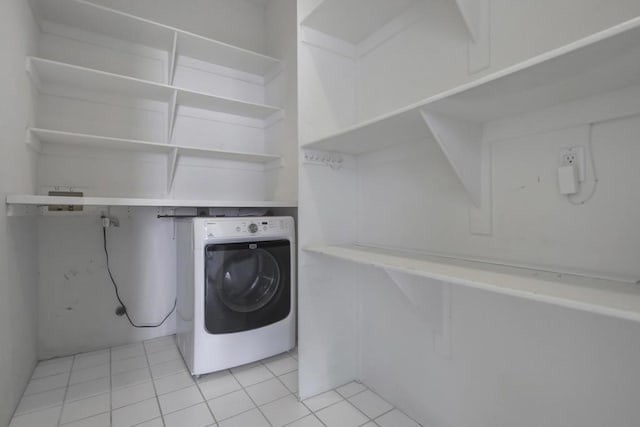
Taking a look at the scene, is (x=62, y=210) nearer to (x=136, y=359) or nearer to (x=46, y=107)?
(x=46, y=107)

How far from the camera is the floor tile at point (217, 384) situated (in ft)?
5.26

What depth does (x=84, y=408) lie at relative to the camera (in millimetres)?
1461

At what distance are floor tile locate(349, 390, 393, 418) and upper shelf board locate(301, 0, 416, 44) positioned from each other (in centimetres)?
194

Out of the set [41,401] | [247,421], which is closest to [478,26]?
[247,421]

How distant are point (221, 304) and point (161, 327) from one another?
3.00ft

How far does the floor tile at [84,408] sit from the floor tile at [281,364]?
84cm

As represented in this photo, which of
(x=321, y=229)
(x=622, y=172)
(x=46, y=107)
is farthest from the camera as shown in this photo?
(x=46, y=107)

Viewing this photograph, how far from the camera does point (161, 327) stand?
89.7 inches

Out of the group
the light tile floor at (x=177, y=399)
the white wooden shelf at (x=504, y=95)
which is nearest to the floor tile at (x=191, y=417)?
the light tile floor at (x=177, y=399)

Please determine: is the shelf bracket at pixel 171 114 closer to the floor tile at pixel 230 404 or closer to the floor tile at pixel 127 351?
the floor tile at pixel 127 351

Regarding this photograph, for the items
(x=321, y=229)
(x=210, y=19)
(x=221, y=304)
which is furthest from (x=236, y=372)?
(x=210, y=19)

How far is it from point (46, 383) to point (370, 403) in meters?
1.79

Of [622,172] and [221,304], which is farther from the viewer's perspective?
[221,304]

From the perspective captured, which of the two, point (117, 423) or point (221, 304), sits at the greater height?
point (221, 304)
